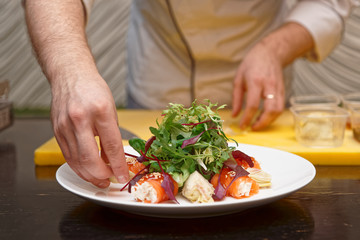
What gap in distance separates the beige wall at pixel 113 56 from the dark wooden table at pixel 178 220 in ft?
8.04

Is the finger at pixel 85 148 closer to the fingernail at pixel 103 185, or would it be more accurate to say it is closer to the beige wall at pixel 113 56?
the fingernail at pixel 103 185

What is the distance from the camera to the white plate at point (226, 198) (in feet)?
2.53

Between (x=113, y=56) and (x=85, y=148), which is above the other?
(x=85, y=148)

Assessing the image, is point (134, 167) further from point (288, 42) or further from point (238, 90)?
point (288, 42)

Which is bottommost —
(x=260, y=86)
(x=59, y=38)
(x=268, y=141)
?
(x=268, y=141)

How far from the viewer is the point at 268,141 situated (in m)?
1.55

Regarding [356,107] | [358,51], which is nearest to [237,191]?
[356,107]

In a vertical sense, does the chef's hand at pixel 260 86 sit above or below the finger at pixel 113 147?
below

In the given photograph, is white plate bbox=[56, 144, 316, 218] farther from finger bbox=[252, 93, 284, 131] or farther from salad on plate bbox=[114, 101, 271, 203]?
finger bbox=[252, 93, 284, 131]

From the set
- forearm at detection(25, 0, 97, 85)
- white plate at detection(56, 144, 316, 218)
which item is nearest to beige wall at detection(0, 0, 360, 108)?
forearm at detection(25, 0, 97, 85)

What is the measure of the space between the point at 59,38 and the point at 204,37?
0.90m

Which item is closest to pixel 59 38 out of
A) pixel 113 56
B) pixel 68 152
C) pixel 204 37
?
pixel 68 152

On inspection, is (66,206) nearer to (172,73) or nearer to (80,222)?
(80,222)

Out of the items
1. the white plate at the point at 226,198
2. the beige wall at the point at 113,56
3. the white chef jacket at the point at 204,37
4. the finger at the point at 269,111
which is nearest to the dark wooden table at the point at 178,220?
the white plate at the point at 226,198
